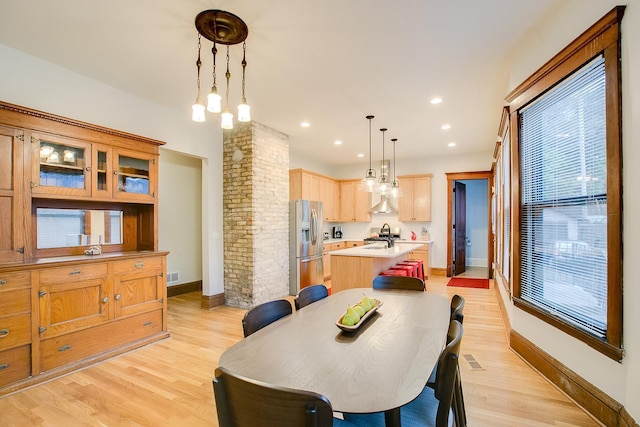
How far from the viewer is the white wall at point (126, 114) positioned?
2900 mm

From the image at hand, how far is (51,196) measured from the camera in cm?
283

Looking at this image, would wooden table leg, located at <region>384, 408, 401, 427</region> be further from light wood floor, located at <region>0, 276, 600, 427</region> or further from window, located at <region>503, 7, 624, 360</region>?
window, located at <region>503, 7, 624, 360</region>

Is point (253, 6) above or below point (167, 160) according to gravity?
above

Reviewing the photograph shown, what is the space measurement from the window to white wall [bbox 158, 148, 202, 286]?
5.21 meters

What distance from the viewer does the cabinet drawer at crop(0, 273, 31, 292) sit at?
2.42 metres

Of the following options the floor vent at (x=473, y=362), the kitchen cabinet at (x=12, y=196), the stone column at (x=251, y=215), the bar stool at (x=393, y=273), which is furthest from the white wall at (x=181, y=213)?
the floor vent at (x=473, y=362)

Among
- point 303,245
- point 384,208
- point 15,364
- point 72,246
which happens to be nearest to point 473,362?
point 303,245

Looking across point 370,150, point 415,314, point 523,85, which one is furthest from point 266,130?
point 415,314

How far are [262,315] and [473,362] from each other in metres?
2.22

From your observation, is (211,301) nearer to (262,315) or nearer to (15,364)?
(15,364)

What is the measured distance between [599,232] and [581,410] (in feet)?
4.09

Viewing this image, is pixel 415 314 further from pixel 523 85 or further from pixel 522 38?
pixel 522 38

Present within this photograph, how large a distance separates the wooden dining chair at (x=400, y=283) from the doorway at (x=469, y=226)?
4.76m

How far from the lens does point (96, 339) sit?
3000 mm
